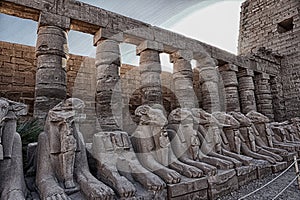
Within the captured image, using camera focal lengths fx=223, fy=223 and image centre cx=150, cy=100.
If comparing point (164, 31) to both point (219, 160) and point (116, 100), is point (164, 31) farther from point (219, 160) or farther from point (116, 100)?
point (219, 160)

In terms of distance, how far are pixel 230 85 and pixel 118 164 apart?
24.0 ft

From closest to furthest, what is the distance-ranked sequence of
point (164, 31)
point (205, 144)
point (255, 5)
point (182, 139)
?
point (182, 139) → point (205, 144) → point (164, 31) → point (255, 5)

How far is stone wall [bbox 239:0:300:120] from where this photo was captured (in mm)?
10695

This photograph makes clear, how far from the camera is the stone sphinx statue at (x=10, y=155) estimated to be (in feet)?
6.64

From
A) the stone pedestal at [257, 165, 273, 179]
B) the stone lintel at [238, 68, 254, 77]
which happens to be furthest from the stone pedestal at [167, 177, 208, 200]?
the stone lintel at [238, 68, 254, 77]

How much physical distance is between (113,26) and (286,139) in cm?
563

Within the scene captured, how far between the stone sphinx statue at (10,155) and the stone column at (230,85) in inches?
307

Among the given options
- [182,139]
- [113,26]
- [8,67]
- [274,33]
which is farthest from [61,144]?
[274,33]

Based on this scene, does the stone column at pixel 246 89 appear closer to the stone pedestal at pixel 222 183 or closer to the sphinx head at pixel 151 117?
the stone pedestal at pixel 222 183

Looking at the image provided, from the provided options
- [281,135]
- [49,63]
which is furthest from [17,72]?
[281,135]

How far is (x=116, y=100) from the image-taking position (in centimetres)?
595

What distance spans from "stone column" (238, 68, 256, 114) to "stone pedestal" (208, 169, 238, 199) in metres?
6.67

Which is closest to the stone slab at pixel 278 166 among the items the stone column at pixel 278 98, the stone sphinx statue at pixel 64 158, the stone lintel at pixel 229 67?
the stone sphinx statue at pixel 64 158

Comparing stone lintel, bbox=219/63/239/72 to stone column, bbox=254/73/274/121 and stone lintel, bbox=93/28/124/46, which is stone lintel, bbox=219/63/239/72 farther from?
stone lintel, bbox=93/28/124/46
